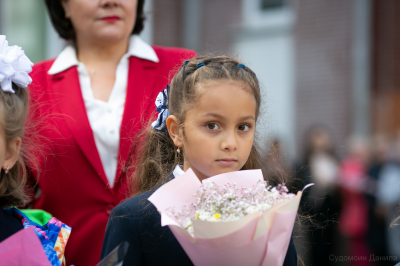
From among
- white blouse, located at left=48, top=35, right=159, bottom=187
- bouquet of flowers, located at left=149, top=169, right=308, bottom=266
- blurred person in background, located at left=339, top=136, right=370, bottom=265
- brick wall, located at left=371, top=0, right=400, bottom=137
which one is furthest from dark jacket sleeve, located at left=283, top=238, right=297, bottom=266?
brick wall, located at left=371, top=0, right=400, bottom=137

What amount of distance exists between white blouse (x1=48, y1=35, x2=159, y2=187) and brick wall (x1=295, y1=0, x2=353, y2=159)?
7286 millimetres

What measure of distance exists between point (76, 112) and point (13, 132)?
554mm

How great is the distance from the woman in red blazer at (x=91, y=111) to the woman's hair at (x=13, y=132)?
0.16 m

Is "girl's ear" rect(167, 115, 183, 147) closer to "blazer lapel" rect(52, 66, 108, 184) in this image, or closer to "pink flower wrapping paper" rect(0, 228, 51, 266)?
"blazer lapel" rect(52, 66, 108, 184)

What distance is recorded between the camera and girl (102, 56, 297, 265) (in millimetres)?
1926

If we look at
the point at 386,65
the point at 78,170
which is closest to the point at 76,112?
the point at 78,170

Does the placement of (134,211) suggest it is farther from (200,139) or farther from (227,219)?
(227,219)

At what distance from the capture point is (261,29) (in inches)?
414

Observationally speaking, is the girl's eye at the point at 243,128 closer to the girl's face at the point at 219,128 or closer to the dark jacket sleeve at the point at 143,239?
the girl's face at the point at 219,128

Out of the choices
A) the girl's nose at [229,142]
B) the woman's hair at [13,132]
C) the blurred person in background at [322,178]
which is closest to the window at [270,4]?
the blurred person in background at [322,178]

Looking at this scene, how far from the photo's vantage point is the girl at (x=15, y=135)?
2.00 m

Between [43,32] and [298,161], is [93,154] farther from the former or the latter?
[298,161]

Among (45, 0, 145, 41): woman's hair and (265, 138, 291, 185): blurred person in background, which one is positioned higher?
(45, 0, 145, 41): woman's hair

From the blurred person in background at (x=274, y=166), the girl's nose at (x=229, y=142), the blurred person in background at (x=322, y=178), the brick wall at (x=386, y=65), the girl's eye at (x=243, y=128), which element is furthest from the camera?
the brick wall at (x=386, y=65)
